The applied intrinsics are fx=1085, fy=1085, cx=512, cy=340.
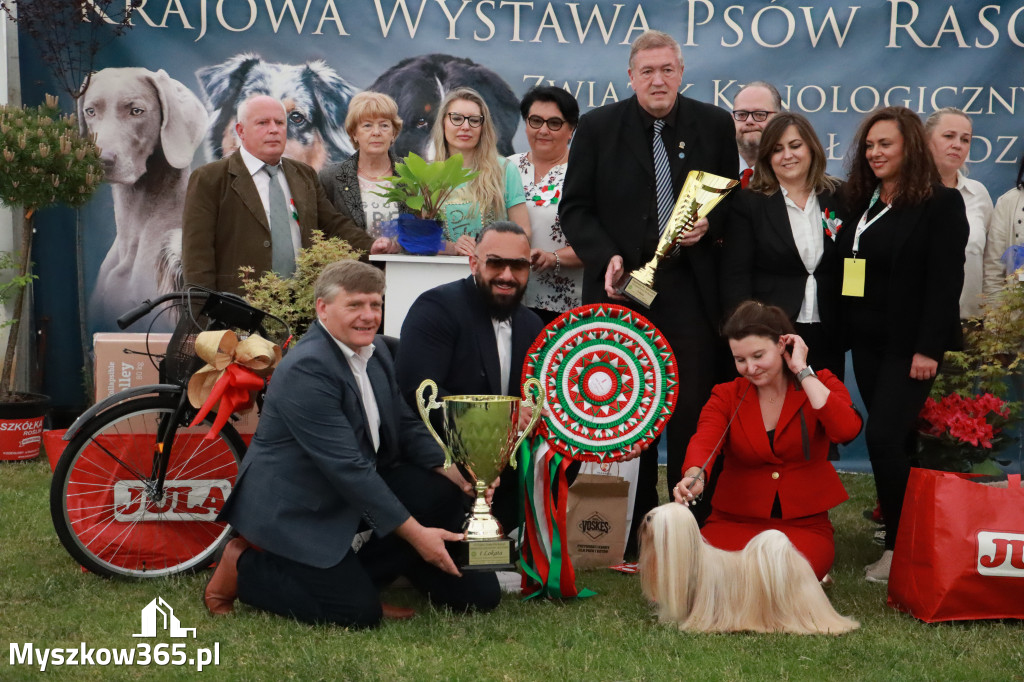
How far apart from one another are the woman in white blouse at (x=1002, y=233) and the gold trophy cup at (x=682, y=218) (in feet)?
6.59

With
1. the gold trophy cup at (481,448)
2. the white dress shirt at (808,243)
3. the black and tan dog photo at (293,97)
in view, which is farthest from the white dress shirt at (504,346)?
the black and tan dog photo at (293,97)

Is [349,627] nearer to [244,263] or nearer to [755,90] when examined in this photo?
[244,263]

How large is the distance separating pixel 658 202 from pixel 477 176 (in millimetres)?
890

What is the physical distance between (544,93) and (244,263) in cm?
158

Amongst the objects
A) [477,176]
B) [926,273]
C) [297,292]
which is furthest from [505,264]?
[926,273]

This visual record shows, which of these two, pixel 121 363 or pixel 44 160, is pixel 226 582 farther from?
pixel 44 160

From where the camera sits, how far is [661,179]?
4219 millimetres

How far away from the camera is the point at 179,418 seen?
379 cm

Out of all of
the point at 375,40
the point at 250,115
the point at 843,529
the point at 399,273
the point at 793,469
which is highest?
the point at 375,40

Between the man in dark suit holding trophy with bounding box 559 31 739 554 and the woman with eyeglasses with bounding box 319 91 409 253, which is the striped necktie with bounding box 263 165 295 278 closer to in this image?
the woman with eyeglasses with bounding box 319 91 409 253

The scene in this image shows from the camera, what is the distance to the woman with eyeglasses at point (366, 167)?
16.9 ft

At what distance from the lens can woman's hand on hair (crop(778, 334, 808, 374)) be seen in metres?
3.59

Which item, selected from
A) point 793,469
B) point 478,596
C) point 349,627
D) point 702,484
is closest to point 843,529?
point 793,469

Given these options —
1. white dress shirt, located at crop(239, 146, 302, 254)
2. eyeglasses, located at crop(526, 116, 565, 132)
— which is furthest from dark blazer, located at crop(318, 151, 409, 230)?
eyeglasses, located at crop(526, 116, 565, 132)
